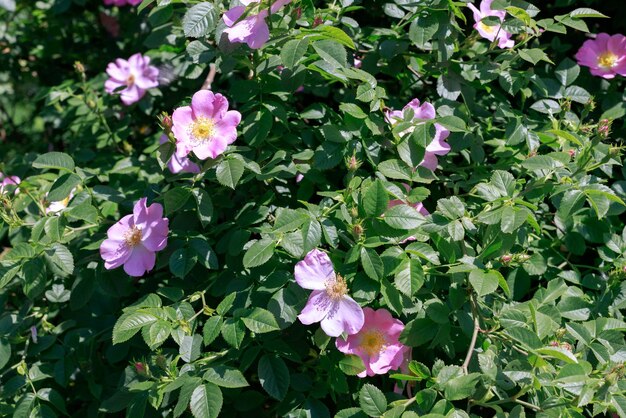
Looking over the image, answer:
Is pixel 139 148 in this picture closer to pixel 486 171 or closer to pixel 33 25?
pixel 33 25

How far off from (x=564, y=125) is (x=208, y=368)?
110 cm

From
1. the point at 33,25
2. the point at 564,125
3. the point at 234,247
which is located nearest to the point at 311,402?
the point at 234,247

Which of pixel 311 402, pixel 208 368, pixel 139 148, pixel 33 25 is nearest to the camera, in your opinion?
pixel 208 368

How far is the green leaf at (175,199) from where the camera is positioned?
1577mm

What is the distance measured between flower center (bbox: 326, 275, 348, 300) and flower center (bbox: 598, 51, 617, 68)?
116 cm

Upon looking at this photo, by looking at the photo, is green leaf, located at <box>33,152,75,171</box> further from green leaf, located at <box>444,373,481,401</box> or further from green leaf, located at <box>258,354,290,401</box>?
green leaf, located at <box>444,373,481,401</box>

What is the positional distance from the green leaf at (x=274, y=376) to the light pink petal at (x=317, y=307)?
0.14 metres

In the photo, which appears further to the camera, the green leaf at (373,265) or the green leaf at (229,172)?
the green leaf at (229,172)

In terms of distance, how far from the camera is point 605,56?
211cm

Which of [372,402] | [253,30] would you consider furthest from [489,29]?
[372,402]

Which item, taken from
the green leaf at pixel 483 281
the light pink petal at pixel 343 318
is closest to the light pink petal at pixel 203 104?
the light pink petal at pixel 343 318

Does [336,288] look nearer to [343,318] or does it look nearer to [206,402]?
[343,318]

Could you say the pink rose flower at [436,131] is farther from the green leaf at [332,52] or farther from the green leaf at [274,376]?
the green leaf at [274,376]

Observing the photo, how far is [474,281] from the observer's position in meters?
1.38
